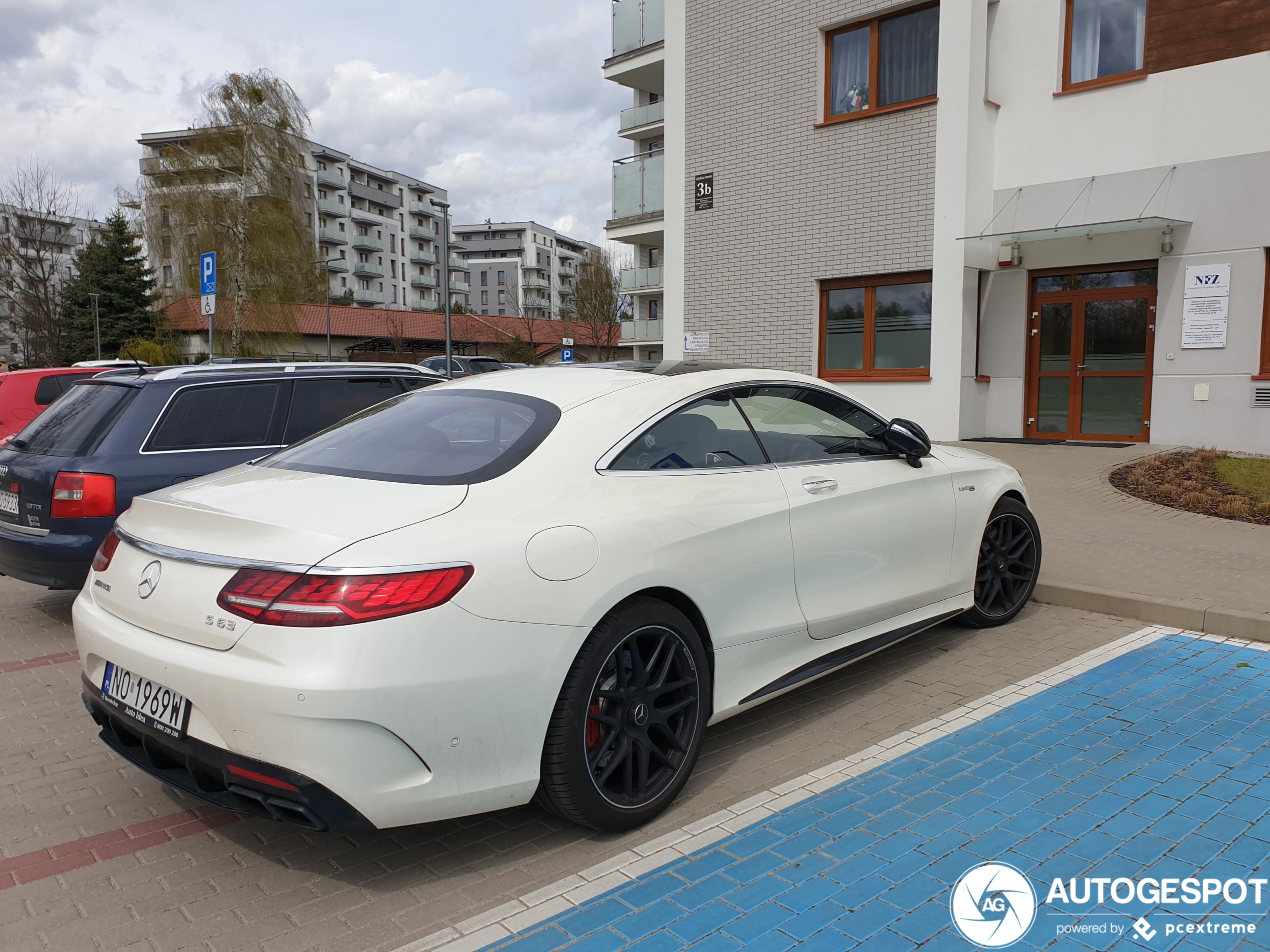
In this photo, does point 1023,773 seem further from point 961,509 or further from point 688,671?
point 961,509

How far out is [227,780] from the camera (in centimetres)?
269

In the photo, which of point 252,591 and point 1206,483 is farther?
point 1206,483

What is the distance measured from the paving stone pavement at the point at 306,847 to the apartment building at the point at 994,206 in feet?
32.7

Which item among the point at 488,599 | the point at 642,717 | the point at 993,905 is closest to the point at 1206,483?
the point at 993,905

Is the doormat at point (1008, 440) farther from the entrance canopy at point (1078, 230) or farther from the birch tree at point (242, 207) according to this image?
the birch tree at point (242, 207)

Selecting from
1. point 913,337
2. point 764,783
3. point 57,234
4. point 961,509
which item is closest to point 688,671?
point 764,783

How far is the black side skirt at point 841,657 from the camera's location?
3.73 m

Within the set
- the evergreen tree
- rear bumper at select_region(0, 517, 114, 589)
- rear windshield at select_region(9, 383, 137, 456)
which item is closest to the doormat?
rear windshield at select_region(9, 383, 137, 456)

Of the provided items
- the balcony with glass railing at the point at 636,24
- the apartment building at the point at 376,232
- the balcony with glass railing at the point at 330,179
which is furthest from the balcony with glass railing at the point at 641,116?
the balcony with glass railing at the point at 330,179

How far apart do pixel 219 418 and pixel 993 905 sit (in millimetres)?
5419

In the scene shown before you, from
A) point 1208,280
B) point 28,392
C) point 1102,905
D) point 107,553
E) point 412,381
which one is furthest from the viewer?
point 1208,280

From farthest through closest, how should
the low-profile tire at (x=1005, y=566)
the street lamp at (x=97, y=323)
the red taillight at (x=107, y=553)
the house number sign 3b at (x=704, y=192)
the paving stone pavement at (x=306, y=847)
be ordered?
the street lamp at (x=97, y=323)
the house number sign 3b at (x=704, y=192)
the low-profile tire at (x=1005, y=566)
the red taillight at (x=107, y=553)
the paving stone pavement at (x=306, y=847)

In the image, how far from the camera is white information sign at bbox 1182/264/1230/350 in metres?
12.1

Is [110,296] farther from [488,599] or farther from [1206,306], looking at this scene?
[488,599]
